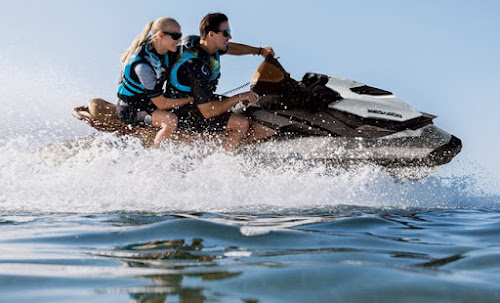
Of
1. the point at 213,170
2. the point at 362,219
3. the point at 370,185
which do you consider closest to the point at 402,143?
the point at 370,185

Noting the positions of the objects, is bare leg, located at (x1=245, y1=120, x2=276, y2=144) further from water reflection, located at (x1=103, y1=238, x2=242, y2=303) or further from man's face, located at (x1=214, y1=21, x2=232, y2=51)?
water reflection, located at (x1=103, y1=238, x2=242, y2=303)

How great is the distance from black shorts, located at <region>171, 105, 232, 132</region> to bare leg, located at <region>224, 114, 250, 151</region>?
0.14 feet

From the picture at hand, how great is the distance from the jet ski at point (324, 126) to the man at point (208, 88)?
0.12m

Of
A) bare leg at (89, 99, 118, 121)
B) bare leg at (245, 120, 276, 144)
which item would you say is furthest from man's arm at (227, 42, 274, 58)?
bare leg at (89, 99, 118, 121)

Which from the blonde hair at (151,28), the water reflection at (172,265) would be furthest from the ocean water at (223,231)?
the blonde hair at (151,28)

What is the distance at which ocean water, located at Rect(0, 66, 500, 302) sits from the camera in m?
1.47

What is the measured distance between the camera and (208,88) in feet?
15.3

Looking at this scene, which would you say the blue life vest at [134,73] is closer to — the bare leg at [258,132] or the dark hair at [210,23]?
the dark hair at [210,23]

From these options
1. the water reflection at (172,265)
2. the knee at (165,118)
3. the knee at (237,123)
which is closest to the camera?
the water reflection at (172,265)

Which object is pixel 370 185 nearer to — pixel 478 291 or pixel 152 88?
pixel 152 88

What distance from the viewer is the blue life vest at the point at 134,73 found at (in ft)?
14.8

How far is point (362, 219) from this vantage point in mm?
3217

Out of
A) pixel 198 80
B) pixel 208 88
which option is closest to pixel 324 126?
pixel 208 88

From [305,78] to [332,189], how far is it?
3.33 ft
